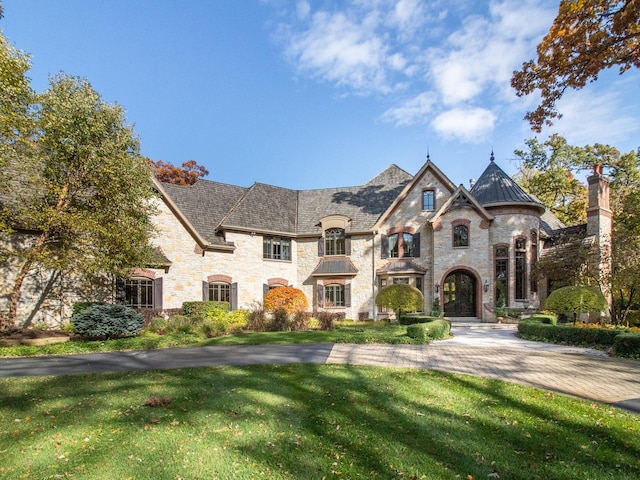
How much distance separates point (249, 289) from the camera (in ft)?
80.3

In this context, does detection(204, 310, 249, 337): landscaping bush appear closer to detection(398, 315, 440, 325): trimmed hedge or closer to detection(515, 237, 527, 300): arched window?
detection(398, 315, 440, 325): trimmed hedge

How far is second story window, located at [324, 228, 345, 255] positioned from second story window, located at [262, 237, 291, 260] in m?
2.78

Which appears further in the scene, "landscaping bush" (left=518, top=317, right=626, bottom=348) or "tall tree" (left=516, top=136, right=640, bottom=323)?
"tall tree" (left=516, top=136, right=640, bottom=323)

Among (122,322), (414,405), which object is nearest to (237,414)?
(414,405)

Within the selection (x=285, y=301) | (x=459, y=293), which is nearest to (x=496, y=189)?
(x=459, y=293)

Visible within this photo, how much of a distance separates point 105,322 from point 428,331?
42.3 feet

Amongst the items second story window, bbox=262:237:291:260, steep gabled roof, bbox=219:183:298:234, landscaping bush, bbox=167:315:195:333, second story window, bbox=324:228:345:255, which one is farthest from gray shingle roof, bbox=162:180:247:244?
second story window, bbox=324:228:345:255

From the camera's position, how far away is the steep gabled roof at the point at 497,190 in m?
24.1

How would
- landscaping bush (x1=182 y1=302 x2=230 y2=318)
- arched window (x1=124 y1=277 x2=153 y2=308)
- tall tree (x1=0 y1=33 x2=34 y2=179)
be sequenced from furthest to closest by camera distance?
1. landscaping bush (x1=182 y1=302 x2=230 y2=318)
2. arched window (x1=124 y1=277 x2=153 y2=308)
3. tall tree (x1=0 y1=33 x2=34 y2=179)

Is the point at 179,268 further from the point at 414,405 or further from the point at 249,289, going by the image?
the point at 414,405

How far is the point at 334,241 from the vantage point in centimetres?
2720

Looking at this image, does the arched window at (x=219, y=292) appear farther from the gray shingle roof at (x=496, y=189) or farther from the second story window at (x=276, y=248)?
the gray shingle roof at (x=496, y=189)

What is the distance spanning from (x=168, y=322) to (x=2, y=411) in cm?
1174

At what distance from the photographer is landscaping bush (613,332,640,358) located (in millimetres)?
11102
